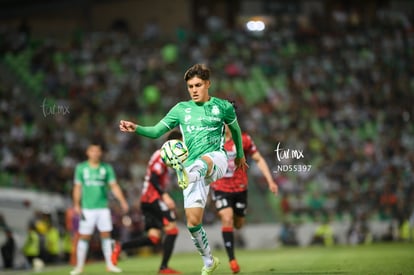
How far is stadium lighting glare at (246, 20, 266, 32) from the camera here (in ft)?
128

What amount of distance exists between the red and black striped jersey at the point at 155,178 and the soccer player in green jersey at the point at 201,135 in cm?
377

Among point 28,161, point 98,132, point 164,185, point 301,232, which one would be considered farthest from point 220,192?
point 301,232

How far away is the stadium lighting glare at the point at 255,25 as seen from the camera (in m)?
38.9

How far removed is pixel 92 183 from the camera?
16.2 metres

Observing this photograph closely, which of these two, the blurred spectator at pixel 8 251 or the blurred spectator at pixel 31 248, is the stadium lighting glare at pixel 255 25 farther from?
the blurred spectator at pixel 8 251

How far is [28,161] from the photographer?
2481 cm

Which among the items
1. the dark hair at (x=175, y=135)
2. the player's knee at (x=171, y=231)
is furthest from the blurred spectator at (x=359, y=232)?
the dark hair at (x=175, y=135)

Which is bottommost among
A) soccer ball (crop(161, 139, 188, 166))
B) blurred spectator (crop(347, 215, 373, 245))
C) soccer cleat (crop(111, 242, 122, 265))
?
blurred spectator (crop(347, 215, 373, 245))

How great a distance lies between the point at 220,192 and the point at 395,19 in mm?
26944

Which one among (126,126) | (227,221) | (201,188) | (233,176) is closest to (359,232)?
(233,176)

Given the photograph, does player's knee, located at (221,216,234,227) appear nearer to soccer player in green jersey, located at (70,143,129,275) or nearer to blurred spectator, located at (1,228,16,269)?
soccer player in green jersey, located at (70,143,129,275)

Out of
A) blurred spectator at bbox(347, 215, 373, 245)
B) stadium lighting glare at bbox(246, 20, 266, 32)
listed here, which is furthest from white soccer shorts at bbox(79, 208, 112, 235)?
stadium lighting glare at bbox(246, 20, 266, 32)

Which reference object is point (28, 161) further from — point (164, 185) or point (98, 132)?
point (164, 185)

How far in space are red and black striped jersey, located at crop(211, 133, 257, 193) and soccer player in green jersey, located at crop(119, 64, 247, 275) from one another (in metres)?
2.82
